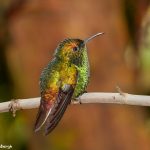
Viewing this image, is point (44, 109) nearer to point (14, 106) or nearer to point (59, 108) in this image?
point (59, 108)

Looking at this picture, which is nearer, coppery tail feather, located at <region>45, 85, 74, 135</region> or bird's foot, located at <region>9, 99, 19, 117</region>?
coppery tail feather, located at <region>45, 85, 74, 135</region>

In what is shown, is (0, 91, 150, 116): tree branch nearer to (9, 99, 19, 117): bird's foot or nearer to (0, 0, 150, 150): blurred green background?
(9, 99, 19, 117): bird's foot

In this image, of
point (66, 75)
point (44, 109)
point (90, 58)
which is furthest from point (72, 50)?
point (90, 58)

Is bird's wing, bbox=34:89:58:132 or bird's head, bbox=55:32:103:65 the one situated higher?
bird's head, bbox=55:32:103:65

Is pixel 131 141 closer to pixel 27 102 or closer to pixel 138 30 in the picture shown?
pixel 138 30

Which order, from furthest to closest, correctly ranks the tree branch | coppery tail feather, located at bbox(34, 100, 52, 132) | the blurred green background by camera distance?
1. the blurred green background
2. the tree branch
3. coppery tail feather, located at bbox(34, 100, 52, 132)

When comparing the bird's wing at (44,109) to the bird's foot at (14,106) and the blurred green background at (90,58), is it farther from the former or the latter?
the blurred green background at (90,58)

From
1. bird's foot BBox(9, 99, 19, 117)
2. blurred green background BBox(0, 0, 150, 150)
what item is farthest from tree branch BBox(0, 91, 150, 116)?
blurred green background BBox(0, 0, 150, 150)
